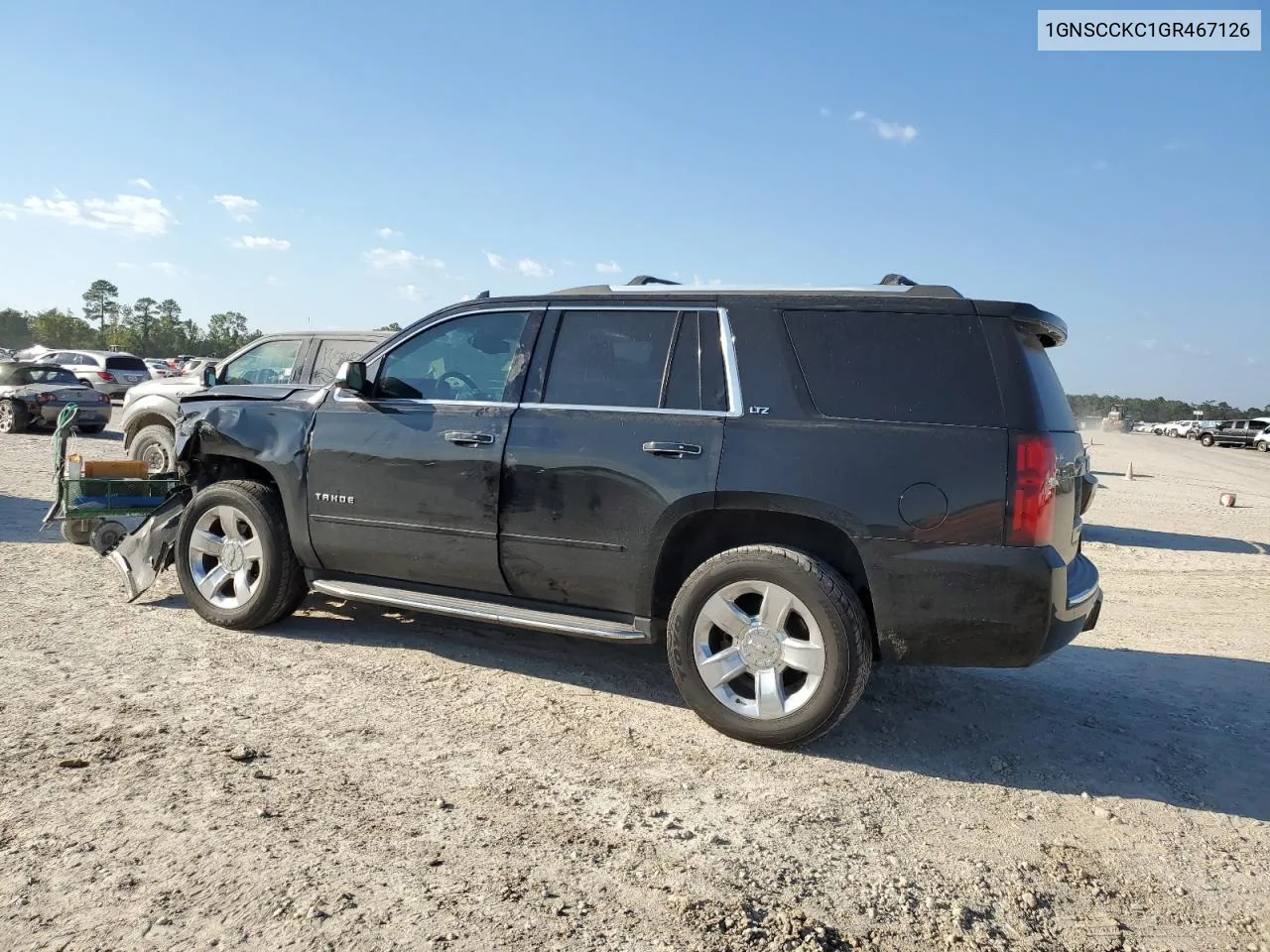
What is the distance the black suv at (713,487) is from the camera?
146 inches

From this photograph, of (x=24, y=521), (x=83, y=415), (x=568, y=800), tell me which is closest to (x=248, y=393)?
(x=568, y=800)

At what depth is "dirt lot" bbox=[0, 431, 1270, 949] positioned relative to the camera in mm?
2602

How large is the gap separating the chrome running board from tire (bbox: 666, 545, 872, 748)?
277 mm

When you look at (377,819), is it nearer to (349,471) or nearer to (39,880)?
(39,880)

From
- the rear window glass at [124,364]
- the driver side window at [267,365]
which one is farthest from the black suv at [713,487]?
the rear window glass at [124,364]

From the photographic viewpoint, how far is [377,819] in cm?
311

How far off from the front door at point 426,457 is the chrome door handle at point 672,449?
0.82 metres

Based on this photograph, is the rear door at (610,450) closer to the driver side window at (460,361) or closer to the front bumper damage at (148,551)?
the driver side window at (460,361)

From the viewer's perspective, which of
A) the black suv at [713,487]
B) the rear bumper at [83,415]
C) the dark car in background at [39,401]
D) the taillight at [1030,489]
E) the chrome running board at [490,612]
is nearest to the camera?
the taillight at [1030,489]

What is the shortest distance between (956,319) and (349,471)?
3194 mm

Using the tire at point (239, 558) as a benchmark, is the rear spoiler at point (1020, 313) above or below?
above

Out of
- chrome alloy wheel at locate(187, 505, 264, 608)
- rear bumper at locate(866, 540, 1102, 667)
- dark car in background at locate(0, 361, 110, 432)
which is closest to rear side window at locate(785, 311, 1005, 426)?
rear bumper at locate(866, 540, 1102, 667)

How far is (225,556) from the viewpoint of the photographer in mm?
5375

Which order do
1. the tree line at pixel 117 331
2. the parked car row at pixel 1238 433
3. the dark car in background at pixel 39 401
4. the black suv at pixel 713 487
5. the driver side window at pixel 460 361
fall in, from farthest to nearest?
the tree line at pixel 117 331
the parked car row at pixel 1238 433
the dark car in background at pixel 39 401
the driver side window at pixel 460 361
the black suv at pixel 713 487
